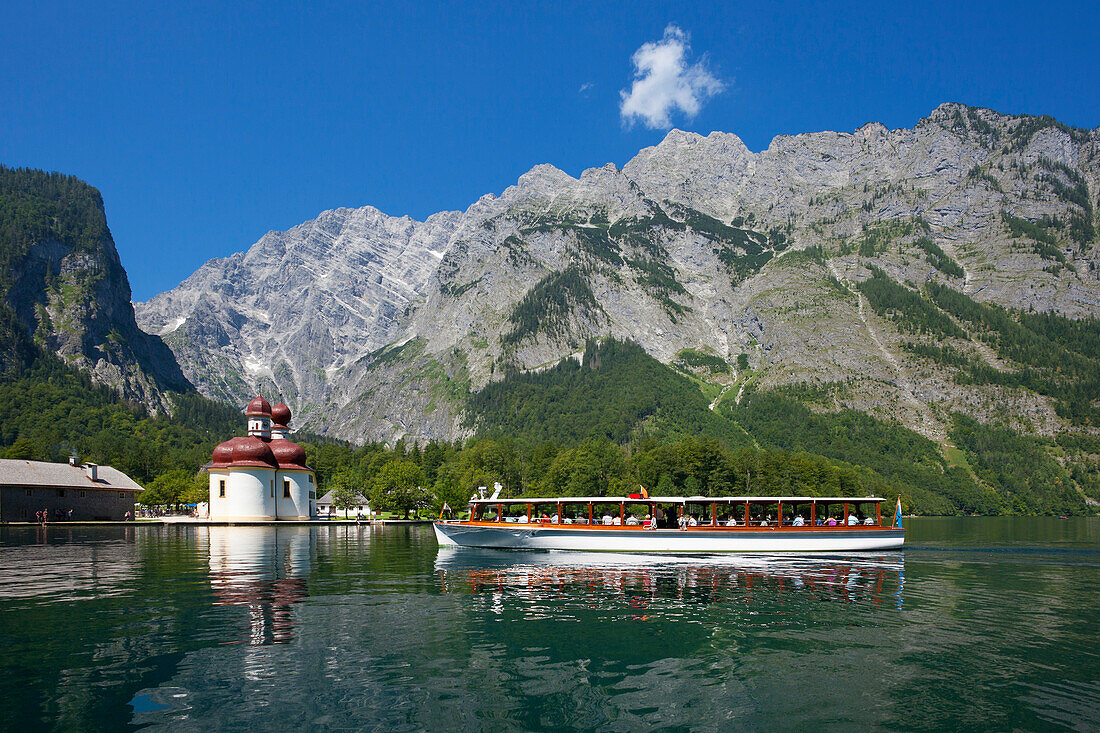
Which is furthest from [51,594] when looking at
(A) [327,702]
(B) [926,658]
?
(B) [926,658]

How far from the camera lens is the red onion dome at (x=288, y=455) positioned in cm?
14475

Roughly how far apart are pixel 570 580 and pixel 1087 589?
3100 centimetres

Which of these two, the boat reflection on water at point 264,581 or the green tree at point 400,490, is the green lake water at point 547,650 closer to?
the boat reflection on water at point 264,581

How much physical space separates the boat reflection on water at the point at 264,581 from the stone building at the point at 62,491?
2787 inches

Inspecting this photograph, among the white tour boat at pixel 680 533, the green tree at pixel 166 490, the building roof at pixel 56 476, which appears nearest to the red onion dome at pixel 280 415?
the green tree at pixel 166 490

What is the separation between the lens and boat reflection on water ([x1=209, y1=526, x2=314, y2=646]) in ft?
93.1

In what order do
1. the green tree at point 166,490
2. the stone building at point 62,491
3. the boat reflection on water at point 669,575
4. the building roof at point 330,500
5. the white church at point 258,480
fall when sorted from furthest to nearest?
1. the building roof at point 330,500
2. the green tree at point 166,490
3. the white church at point 258,480
4. the stone building at point 62,491
5. the boat reflection on water at point 669,575

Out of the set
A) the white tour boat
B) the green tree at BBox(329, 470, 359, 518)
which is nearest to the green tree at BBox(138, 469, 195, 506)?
the green tree at BBox(329, 470, 359, 518)

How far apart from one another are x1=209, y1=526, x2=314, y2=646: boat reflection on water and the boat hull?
18356 millimetres

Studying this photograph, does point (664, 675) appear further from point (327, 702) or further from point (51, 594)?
point (51, 594)

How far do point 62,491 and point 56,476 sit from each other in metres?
3.08

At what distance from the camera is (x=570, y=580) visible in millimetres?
44719

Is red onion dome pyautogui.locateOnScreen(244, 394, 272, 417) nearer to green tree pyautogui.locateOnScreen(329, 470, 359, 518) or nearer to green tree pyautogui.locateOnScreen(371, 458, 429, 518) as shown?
green tree pyautogui.locateOnScreen(329, 470, 359, 518)

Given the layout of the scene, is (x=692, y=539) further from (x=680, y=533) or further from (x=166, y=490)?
(x=166, y=490)
